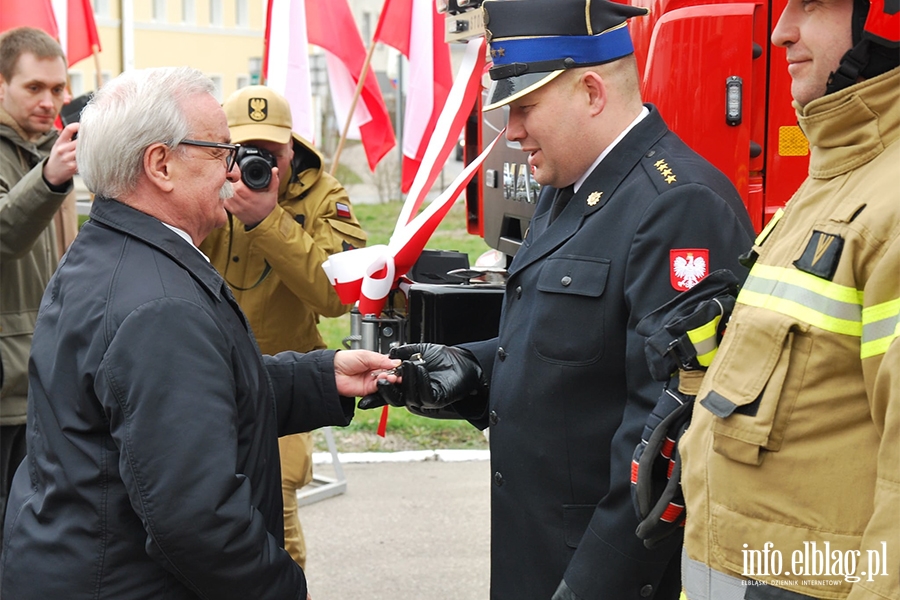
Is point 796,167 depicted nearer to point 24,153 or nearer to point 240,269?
point 240,269

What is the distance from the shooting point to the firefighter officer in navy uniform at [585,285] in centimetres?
221

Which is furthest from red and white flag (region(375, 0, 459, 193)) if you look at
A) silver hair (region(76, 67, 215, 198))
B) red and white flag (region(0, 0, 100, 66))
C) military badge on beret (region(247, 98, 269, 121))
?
silver hair (region(76, 67, 215, 198))

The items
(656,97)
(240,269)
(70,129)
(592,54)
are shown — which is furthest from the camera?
(240,269)

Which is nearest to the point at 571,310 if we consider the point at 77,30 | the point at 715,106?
the point at 715,106

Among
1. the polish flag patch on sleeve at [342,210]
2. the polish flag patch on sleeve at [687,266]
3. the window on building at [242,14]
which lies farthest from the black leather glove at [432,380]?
the window on building at [242,14]

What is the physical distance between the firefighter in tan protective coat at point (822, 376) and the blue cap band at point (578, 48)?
72cm

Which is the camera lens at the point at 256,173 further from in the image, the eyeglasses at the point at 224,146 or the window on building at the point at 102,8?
the window on building at the point at 102,8

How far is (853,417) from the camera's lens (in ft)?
5.22

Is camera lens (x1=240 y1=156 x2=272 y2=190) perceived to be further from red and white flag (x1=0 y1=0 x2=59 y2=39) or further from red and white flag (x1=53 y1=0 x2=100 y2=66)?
red and white flag (x1=53 y1=0 x2=100 y2=66)

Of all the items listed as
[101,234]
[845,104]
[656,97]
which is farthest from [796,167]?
[101,234]

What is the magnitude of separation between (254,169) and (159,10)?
35.5 m

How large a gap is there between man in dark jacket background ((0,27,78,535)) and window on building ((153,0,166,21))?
112 ft

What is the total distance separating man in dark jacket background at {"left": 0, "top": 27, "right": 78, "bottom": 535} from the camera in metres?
3.80

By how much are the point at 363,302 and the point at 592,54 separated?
1.56 meters
